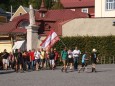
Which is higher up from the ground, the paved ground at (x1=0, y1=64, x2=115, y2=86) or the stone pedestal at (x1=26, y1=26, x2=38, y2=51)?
the stone pedestal at (x1=26, y1=26, x2=38, y2=51)

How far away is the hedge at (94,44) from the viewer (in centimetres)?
4112

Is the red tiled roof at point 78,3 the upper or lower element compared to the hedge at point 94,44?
upper

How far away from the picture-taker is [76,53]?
106 feet

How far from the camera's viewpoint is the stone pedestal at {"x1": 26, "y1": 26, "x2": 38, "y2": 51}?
41000 mm

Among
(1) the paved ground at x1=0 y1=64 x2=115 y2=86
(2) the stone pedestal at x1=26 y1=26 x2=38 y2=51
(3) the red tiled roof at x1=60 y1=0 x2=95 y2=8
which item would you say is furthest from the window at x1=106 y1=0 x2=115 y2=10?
(3) the red tiled roof at x1=60 y1=0 x2=95 y2=8

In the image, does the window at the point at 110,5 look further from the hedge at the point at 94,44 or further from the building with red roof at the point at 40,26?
the hedge at the point at 94,44

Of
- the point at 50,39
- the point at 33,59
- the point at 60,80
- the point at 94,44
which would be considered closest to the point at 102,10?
the point at 94,44

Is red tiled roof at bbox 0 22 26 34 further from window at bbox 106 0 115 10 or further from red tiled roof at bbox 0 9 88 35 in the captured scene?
window at bbox 106 0 115 10

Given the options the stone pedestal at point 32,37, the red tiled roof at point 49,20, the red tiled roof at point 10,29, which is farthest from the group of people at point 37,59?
the red tiled roof at point 10,29

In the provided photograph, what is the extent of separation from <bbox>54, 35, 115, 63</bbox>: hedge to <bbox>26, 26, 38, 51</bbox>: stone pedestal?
207 centimetres

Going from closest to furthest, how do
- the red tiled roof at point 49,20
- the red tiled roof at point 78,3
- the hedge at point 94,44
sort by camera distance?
the hedge at point 94,44 → the red tiled roof at point 49,20 → the red tiled roof at point 78,3

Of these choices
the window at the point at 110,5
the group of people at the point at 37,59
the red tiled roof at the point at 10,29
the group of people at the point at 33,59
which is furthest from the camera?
the window at the point at 110,5

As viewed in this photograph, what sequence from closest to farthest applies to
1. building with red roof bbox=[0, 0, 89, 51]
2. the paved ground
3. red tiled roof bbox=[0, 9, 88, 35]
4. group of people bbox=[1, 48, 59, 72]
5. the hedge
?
the paved ground → group of people bbox=[1, 48, 59, 72] → the hedge → building with red roof bbox=[0, 0, 89, 51] → red tiled roof bbox=[0, 9, 88, 35]

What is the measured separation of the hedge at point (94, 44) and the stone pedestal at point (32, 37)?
A: 207cm
